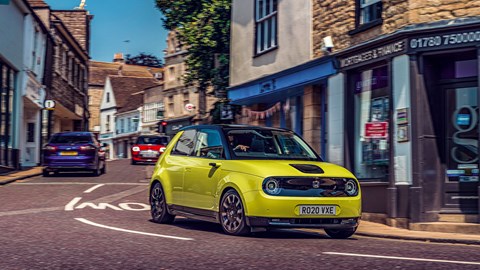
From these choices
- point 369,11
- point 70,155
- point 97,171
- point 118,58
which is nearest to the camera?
point 369,11

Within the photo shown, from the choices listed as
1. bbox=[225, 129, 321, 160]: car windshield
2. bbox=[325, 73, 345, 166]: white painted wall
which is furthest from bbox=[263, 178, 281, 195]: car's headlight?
bbox=[325, 73, 345, 166]: white painted wall

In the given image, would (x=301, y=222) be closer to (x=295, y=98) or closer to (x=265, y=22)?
(x=295, y=98)

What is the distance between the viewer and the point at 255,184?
395 inches

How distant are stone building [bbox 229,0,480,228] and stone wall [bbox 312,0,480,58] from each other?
0.02m

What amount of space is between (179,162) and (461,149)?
17.1 feet

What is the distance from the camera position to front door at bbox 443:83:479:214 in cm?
1355

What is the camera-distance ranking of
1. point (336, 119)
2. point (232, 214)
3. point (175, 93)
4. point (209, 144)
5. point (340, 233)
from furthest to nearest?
point (175, 93) < point (336, 119) < point (209, 144) < point (340, 233) < point (232, 214)

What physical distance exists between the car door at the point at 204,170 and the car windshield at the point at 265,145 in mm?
241

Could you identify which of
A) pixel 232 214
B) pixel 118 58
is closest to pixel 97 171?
pixel 232 214

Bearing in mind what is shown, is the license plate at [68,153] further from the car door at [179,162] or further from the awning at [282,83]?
the car door at [179,162]

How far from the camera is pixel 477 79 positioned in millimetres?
13453

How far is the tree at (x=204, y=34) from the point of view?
30.2 metres

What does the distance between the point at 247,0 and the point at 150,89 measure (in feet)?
165

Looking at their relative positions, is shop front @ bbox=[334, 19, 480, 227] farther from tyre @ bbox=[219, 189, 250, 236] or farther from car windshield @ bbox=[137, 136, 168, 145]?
car windshield @ bbox=[137, 136, 168, 145]
